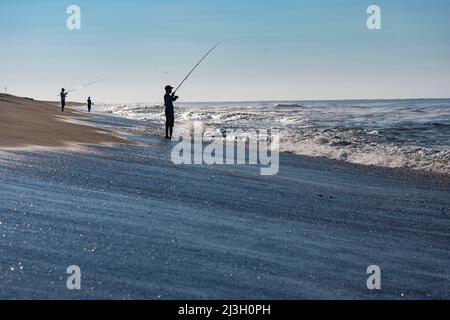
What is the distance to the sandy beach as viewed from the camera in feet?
12.1

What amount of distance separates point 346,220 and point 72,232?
292 cm

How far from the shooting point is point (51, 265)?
388 centimetres

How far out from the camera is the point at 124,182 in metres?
7.87

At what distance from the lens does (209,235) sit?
5035mm

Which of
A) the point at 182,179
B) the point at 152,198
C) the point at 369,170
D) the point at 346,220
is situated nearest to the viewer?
the point at 346,220

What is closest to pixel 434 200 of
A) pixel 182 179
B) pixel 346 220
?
pixel 346 220

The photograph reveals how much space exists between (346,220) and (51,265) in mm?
3361

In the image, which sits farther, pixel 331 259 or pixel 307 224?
pixel 307 224

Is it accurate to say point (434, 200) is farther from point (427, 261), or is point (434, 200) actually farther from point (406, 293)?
point (406, 293)

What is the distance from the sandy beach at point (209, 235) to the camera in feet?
12.1
